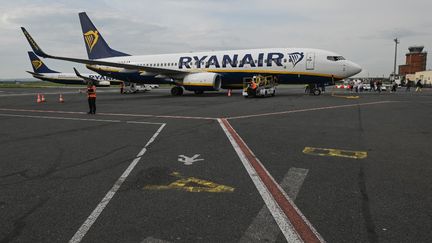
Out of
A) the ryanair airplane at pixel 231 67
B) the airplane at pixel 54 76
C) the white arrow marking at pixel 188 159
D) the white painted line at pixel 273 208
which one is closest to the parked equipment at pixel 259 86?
→ the ryanair airplane at pixel 231 67

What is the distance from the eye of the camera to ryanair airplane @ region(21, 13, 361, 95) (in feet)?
82.6

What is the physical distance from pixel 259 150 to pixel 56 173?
4446 mm

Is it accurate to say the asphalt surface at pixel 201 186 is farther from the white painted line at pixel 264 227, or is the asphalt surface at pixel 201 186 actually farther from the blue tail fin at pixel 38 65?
the blue tail fin at pixel 38 65

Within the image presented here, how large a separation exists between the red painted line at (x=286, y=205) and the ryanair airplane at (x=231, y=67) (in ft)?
67.0

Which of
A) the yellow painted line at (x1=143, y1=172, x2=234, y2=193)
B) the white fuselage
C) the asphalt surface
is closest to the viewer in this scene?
the asphalt surface

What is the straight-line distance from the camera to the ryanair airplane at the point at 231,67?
25.2 metres

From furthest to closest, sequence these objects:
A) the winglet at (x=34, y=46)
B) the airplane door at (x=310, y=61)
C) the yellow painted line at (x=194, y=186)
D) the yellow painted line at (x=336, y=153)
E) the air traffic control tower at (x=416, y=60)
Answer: the air traffic control tower at (x=416, y=60)
the airplane door at (x=310, y=61)
the winglet at (x=34, y=46)
the yellow painted line at (x=336, y=153)
the yellow painted line at (x=194, y=186)

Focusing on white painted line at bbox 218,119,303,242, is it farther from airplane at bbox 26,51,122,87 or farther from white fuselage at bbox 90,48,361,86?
airplane at bbox 26,51,122,87

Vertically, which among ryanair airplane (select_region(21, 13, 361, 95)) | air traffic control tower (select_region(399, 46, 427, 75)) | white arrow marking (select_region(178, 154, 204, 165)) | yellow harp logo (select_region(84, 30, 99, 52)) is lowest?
white arrow marking (select_region(178, 154, 204, 165))

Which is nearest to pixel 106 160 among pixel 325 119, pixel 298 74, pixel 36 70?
pixel 325 119

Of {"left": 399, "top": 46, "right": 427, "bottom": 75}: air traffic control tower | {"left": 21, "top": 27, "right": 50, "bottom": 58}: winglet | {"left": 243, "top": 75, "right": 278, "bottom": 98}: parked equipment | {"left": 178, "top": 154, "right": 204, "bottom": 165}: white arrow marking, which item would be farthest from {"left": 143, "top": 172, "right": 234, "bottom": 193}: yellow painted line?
{"left": 399, "top": 46, "right": 427, "bottom": 75}: air traffic control tower

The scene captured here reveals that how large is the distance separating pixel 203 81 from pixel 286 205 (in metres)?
23.5

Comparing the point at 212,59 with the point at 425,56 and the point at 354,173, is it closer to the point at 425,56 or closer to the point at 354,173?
the point at 354,173

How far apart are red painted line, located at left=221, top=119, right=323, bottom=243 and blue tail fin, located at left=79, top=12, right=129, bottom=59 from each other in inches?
1350
